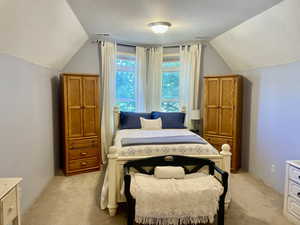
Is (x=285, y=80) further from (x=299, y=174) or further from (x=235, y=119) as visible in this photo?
(x=299, y=174)

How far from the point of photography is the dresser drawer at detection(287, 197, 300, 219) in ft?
8.39

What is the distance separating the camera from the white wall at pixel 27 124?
2334 millimetres

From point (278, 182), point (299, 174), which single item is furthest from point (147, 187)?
point (278, 182)

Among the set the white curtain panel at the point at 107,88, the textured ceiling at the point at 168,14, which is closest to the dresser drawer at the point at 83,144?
the white curtain panel at the point at 107,88

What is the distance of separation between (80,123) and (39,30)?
187 cm

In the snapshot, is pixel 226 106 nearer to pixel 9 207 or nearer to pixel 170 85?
pixel 170 85

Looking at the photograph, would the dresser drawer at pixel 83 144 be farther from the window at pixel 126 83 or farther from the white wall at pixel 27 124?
the window at pixel 126 83

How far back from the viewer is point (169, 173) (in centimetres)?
264

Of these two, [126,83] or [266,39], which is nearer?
[266,39]

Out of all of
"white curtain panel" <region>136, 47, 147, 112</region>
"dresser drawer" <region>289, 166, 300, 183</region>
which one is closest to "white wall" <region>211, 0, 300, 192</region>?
"dresser drawer" <region>289, 166, 300, 183</region>

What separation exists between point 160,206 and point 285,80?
251 cm

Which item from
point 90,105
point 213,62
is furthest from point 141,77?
point 213,62

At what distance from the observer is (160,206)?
228cm

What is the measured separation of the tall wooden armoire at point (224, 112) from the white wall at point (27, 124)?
2854mm
